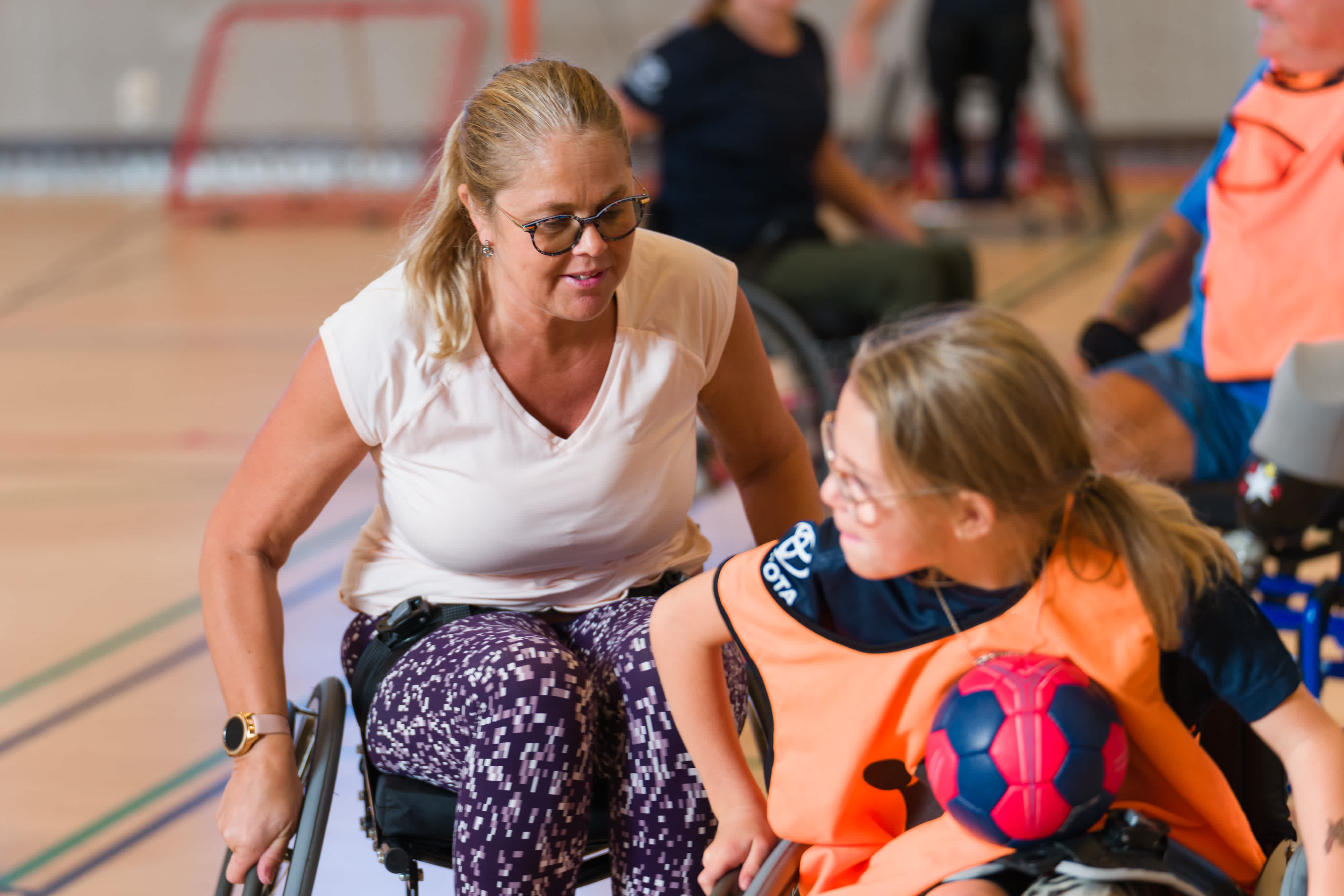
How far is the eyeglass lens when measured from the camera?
141 cm

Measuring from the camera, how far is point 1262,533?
1788 mm

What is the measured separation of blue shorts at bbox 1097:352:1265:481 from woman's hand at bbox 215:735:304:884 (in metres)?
1.28

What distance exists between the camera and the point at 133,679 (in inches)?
106

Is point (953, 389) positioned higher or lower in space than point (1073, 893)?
higher

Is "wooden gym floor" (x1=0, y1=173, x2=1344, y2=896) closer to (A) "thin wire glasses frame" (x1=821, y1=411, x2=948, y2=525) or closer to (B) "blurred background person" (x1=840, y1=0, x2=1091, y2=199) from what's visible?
(A) "thin wire glasses frame" (x1=821, y1=411, x2=948, y2=525)

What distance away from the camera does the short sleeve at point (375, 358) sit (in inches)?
57.6

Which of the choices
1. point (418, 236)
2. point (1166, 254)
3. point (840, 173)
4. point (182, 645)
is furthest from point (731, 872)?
point (840, 173)

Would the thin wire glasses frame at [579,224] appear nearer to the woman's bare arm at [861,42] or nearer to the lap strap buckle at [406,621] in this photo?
the lap strap buckle at [406,621]

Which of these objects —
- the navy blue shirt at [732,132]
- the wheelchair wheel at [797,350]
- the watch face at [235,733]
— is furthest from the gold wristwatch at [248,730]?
the navy blue shirt at [732,132]

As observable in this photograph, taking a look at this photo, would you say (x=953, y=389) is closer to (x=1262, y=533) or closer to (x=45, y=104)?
(x=1262, y=533)

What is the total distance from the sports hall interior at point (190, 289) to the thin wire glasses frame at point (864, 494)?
0.20 metres

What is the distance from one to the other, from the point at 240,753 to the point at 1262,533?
119 cm

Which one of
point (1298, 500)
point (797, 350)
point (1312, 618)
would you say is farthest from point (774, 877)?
point (797, 350)

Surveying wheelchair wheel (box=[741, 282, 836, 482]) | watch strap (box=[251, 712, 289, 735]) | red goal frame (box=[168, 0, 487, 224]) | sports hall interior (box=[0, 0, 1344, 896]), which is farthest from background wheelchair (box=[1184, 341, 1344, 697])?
red goal frame (box=[168, 0, 487, 224])
